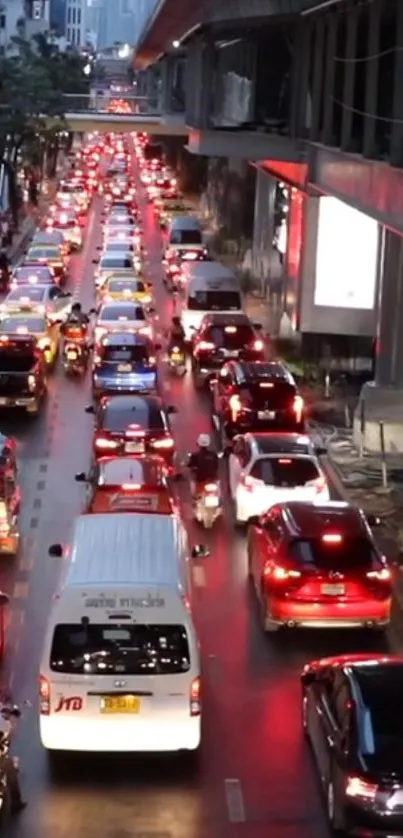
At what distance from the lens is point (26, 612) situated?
17.7m

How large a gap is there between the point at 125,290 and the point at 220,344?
10183 mm

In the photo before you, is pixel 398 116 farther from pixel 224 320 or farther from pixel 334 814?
pixel 334 814

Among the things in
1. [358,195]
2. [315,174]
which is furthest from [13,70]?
[358,195]

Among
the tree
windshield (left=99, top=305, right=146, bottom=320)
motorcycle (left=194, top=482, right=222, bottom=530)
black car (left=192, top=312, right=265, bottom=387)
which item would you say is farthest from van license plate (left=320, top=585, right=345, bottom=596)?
the tree

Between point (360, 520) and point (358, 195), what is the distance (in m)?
10.3

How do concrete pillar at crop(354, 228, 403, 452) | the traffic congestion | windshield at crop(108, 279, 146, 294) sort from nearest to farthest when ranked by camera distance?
1. the traffic congestion
2. concrete pillar at crop(354, 228, 403, 452)
3. windshield at crop(108, 279, 146, 294)

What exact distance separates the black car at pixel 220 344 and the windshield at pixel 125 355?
278cm

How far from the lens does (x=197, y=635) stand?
53.2 feet

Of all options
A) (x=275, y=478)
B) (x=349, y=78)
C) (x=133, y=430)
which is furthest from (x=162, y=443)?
(x=349, y=78)

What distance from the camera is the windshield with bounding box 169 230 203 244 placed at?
192 ft

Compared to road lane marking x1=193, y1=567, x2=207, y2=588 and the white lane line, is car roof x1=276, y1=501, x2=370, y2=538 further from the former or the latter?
the white lane line

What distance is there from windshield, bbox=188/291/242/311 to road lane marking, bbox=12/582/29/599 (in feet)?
67.1

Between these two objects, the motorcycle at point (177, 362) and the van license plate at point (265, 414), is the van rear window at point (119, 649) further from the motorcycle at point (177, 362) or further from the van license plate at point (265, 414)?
the motorcycle at point (177, 362)

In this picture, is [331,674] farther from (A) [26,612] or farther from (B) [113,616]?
(A) [26,612]
